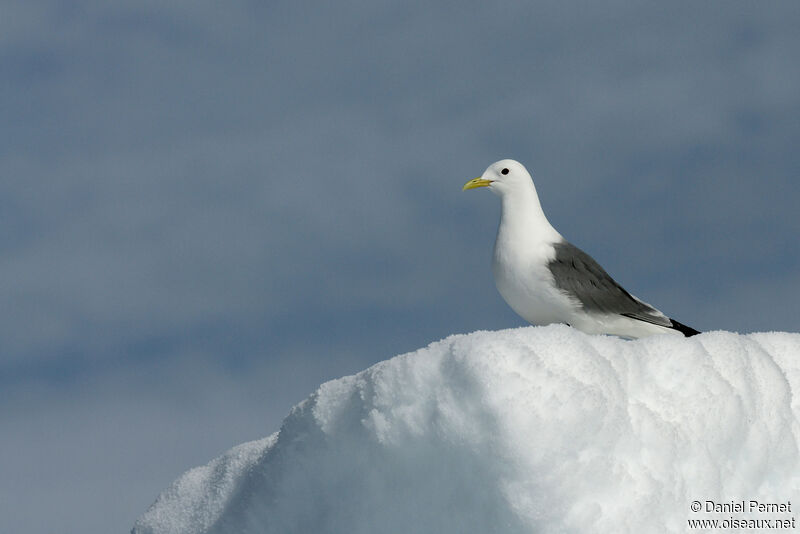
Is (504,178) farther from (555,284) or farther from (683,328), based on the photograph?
(683,328)

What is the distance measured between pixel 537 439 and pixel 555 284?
2.74 m

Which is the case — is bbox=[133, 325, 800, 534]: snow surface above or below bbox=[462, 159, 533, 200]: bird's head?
below

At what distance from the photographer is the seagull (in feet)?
21.6

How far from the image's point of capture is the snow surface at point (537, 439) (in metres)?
3.97

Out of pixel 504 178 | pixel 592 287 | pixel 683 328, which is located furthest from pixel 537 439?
pixel 504 178

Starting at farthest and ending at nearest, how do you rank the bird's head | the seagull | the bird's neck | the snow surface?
1. the bird's head
2. the bird's neck
3. the seagull
4. the snow surface

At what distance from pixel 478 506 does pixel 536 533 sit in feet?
1.00

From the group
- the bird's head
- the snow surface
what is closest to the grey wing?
the bird's head

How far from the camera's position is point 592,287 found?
21.9 feet

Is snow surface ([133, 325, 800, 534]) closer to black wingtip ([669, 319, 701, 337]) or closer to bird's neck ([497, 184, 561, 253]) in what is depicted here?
black wingtip ([669, 319, 701, 337])

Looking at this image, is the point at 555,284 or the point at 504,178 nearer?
the point at 555,284

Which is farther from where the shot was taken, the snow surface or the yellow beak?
the yellow beak

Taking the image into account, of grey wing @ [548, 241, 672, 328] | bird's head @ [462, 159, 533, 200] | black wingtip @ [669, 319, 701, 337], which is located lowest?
black wingtip @ [669, 319, 701, 337]

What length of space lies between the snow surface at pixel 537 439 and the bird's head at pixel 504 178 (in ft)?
8.29
